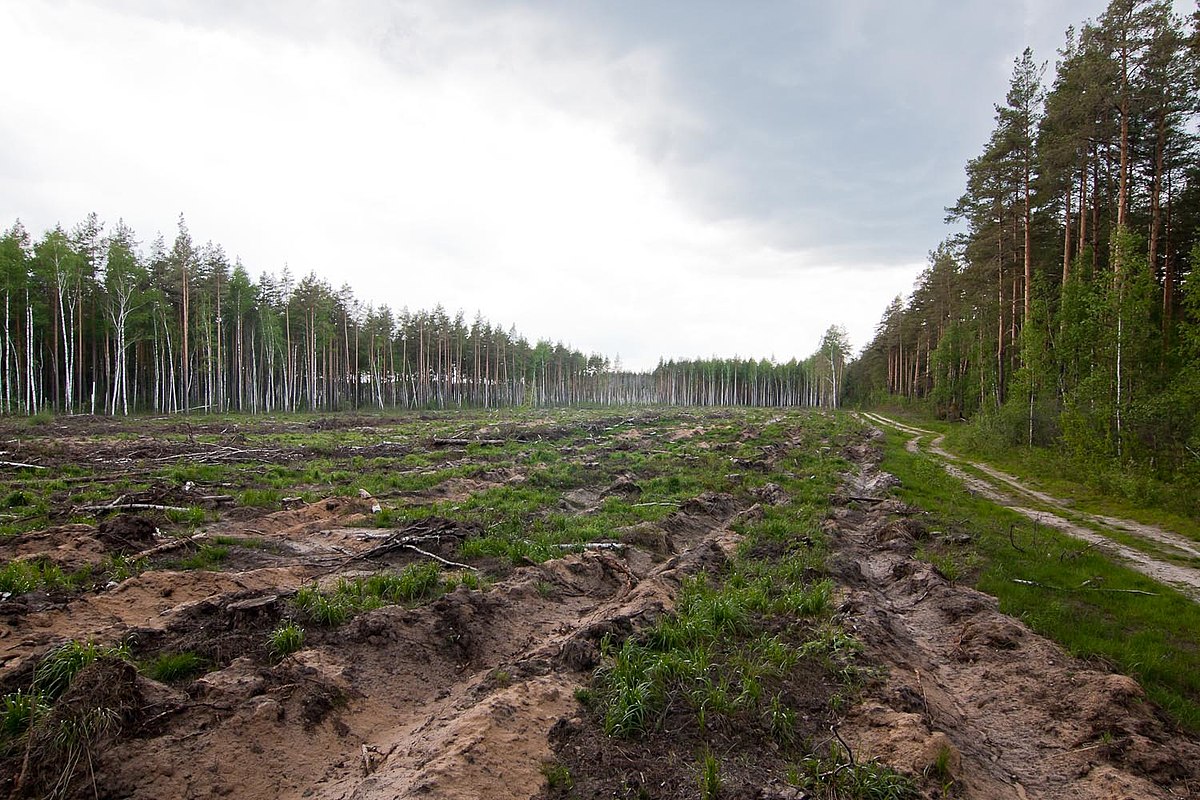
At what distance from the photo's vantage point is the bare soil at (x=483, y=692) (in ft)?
13.3

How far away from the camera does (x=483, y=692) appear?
530cm

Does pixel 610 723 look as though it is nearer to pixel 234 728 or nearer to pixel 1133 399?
pixel 234 728

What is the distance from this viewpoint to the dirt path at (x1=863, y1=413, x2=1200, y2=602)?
934cm

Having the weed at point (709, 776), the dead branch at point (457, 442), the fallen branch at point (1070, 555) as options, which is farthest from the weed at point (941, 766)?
the dead branch at point (457, 442)

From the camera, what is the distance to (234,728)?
4293 mm

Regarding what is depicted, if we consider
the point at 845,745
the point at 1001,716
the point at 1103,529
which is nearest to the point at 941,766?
the point at 845,745

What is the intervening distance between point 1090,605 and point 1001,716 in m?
4.43

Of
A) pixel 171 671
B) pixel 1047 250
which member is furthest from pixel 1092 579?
pixel 1047 250

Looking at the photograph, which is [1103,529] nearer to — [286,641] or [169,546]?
[286,641]

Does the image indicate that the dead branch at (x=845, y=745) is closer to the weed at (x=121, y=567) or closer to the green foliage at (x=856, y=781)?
the green foliage at (x=856, y=781)

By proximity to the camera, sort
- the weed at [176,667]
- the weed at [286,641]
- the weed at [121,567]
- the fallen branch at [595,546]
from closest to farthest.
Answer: the weed at [176,667]
the weed at [286,641]
the weed at [121,567]
the fallen branch at [595,546]

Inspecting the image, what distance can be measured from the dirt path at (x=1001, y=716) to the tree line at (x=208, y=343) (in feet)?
174

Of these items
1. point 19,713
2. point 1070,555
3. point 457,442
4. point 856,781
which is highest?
point 19,713

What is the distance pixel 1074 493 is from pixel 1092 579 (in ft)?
33.2
